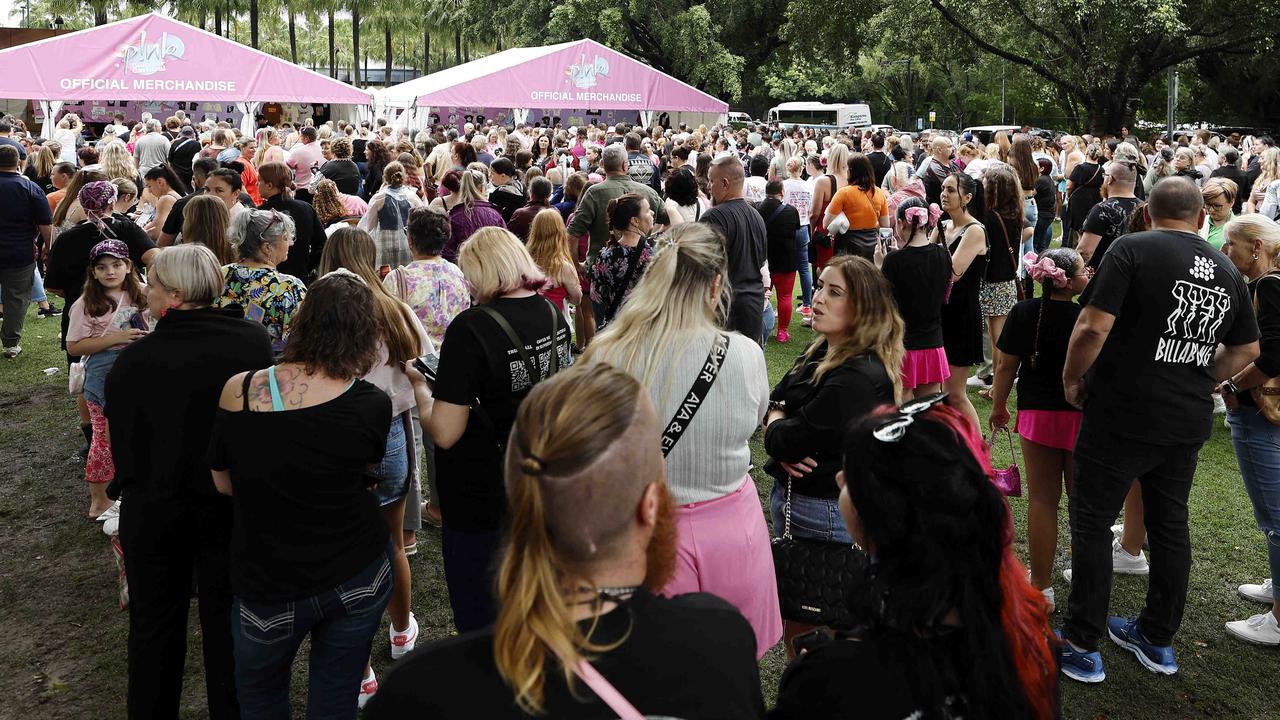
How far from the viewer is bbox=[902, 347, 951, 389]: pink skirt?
5.88 m

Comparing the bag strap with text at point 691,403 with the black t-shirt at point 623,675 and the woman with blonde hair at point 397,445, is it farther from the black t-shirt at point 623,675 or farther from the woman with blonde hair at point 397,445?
the woman with blonde hair at point 397,445

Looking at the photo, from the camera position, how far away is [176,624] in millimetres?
3438

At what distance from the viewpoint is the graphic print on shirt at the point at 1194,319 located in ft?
12.5

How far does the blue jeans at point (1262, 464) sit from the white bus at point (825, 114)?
131ft

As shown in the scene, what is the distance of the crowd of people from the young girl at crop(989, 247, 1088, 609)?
0.04ft

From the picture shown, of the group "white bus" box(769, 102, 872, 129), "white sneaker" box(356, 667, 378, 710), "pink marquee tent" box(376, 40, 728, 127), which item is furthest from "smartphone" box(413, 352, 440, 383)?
"white bus" box(769, 102, 872, 129)

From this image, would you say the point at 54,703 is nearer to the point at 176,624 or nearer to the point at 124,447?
the point at 176,624

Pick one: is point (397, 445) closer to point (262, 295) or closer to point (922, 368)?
point (262, 295)

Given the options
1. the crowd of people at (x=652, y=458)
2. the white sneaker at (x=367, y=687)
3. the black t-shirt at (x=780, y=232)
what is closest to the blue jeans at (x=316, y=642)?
the crowd of people at (x=652, y=458)

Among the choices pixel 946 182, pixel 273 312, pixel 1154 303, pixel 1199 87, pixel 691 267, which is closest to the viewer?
pixel 691 267

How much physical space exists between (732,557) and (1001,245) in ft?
16.9

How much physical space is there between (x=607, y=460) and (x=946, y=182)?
5.58 meters

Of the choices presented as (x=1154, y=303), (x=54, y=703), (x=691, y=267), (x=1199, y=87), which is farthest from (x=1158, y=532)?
(x=1199, y=87)

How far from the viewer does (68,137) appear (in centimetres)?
1353
